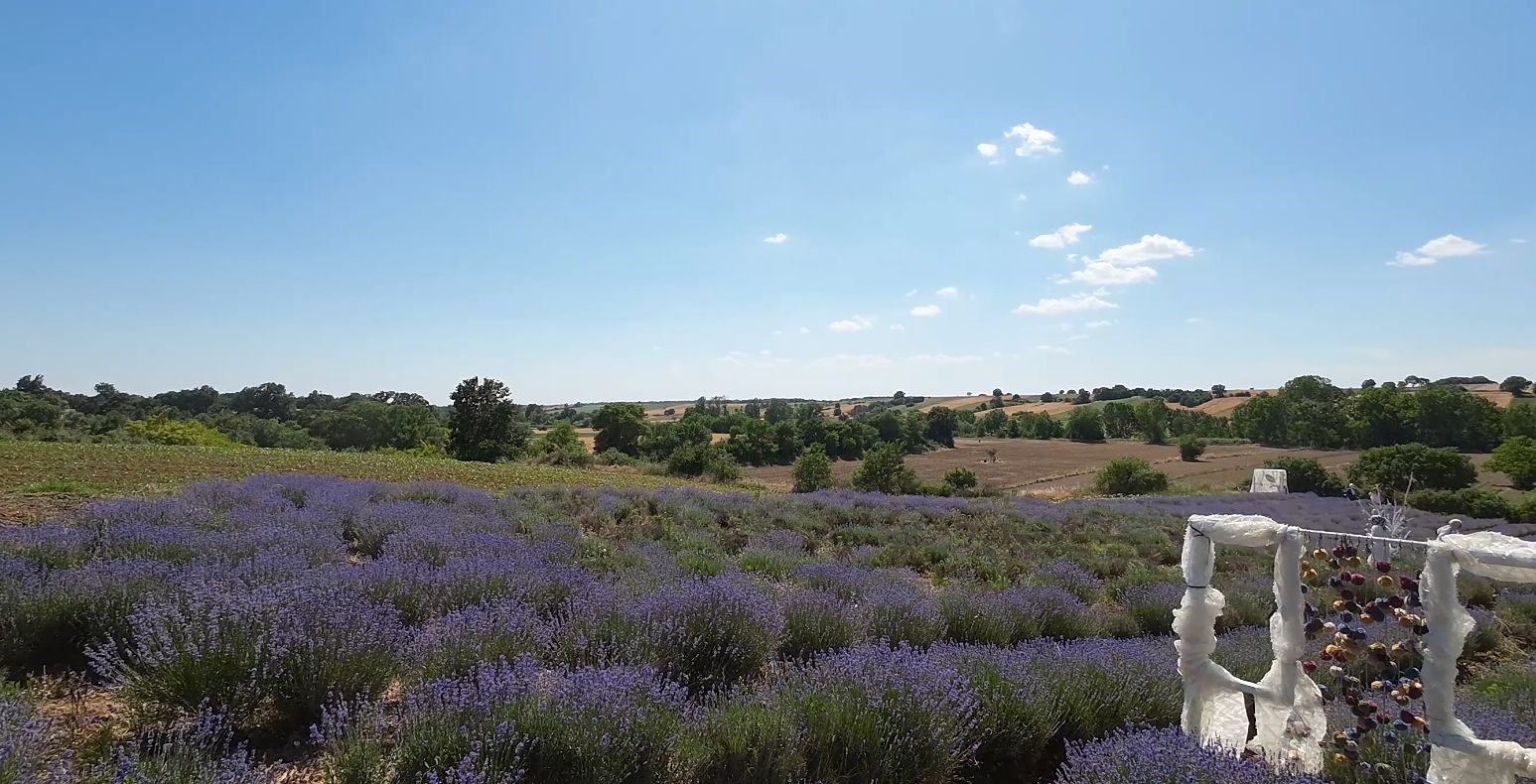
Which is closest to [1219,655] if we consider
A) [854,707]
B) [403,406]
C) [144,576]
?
[854,707]

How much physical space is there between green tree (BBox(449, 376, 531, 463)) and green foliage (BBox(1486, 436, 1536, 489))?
49083 millimetres

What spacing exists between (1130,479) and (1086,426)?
4478 centimetres

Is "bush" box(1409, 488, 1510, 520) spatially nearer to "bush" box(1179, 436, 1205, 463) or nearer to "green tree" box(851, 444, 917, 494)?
"green tree" box(851, 444, 917, 494)

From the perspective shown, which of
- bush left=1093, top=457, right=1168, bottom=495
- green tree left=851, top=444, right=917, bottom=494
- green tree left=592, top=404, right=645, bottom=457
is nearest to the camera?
green tree left=851, top=444, right=917, bottom=494

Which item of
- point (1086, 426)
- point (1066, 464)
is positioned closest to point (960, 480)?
point (1066, 464)

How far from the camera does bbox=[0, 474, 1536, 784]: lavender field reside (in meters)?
2.57

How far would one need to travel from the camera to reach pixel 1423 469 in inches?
1109

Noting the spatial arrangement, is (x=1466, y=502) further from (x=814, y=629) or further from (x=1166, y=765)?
(x=1166, y=765)

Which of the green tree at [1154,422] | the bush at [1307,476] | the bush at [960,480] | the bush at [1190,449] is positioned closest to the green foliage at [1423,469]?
the bush at [1307,476]

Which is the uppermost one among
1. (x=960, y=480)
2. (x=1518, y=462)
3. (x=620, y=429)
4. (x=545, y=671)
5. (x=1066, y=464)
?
(x=545, y=671)

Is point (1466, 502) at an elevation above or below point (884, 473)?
below

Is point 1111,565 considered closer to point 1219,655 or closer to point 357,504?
point 1219,655

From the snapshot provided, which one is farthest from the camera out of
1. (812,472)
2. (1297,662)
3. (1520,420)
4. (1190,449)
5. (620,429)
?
(620,429)

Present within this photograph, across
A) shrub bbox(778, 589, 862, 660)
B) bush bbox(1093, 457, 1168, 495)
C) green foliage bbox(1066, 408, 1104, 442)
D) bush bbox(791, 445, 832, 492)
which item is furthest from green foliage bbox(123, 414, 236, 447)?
green foliage bbox(1066, 408, 1104, 442)
